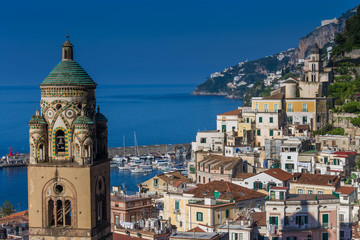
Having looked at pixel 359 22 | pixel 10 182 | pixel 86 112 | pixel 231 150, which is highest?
pixel 359 22

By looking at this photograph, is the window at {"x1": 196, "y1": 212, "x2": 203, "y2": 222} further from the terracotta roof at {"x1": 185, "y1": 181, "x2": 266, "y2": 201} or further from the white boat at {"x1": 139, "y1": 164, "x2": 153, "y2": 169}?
the white boat at {"x1": 139, "y1": 164, "x2": 153, "y2": 169}

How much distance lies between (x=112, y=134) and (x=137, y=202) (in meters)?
116

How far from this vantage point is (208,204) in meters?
34.3

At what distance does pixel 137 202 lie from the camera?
36.7 meters

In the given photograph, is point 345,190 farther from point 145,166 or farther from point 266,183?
point 145,166

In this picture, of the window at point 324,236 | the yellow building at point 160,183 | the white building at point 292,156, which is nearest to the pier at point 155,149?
the yellow building at point 160,183

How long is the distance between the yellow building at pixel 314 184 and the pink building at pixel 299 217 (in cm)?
850

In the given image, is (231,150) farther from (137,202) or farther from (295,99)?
(137,202)

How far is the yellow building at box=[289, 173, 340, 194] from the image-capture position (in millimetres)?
39531

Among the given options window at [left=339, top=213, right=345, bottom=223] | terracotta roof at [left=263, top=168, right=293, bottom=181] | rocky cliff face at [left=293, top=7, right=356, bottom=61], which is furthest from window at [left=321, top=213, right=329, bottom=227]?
rocky cliff face at [left=293, top=7, right=356, bottom=61]

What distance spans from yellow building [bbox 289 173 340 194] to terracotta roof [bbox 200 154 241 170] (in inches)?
310

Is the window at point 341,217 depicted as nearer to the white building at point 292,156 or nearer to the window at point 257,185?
the window at point 257,185

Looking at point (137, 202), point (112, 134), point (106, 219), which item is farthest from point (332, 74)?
point (112, 134)

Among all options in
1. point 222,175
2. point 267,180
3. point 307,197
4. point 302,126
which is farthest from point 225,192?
point 302,126
